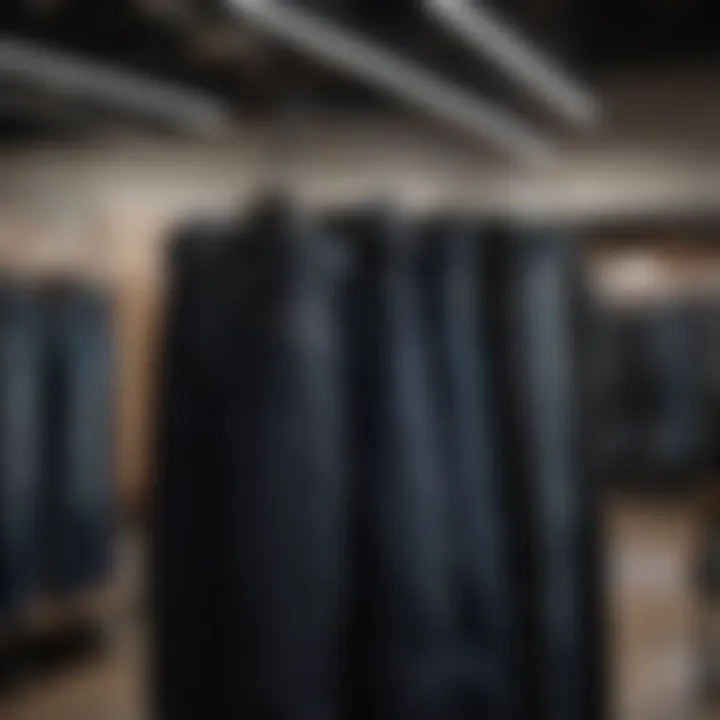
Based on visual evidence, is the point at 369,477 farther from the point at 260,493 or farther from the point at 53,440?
the point at 53,440

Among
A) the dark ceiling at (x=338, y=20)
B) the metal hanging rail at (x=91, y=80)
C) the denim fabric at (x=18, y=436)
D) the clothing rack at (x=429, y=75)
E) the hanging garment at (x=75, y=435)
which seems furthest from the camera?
the hanging garment at (x=75, y=435)

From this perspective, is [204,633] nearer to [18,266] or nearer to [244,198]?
[18,266]

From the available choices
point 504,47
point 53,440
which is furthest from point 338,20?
point 53,440

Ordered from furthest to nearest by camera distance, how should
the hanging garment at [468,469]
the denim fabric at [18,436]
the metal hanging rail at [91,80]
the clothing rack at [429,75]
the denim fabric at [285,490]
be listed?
1. the denim fabric at [18,436]
2. the metal hanging rail at [91,80]
3. the clothing rack at [429,75]
4. the hanging garment at [468,469]
5. the denim fabric at [285,490]

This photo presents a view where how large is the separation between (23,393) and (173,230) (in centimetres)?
209

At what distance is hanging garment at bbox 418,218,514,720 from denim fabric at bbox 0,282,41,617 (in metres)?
2.34

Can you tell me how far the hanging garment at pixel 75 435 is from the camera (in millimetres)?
4805

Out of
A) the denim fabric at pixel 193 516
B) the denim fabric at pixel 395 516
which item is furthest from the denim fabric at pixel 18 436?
the denim fabric at pixel 395 516

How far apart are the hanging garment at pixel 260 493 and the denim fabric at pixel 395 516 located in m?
0.07

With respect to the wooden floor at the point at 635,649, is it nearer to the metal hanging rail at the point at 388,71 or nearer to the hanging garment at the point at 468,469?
the metal hanging rail at the point at 388,71

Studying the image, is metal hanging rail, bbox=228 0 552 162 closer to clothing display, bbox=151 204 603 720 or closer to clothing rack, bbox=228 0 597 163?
clothing rack, bbox=228 0 597 163

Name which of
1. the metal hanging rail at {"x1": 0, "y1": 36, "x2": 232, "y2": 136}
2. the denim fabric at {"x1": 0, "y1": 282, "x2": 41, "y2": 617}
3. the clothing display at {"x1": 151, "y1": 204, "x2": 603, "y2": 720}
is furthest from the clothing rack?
the denim fabric at {"x1": 0, "y1": 282, "x2": 41, "y2": 617}

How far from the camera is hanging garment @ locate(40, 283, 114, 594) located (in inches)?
189

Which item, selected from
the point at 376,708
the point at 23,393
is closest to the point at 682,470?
the point at 23,393
